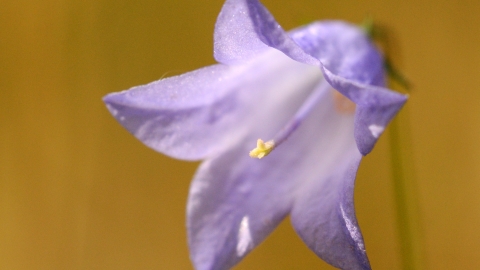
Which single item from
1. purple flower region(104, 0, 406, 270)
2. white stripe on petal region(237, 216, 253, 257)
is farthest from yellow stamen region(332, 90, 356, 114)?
white stripe on petal region(237, 216, 253, 257)

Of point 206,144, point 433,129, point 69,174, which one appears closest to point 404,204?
point 206,144

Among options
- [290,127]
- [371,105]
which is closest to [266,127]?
[290,127]

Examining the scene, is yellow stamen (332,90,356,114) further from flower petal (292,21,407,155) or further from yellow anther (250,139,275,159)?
yellow anther (250,139,275,159)

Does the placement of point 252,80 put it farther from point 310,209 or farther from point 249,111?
point 310,209

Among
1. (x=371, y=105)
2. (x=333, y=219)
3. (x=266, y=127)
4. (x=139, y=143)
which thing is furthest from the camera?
(x=139, y=143)

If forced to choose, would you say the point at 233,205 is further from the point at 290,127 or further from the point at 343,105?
the point at 343,105

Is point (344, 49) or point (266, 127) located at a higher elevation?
point (344, 49)
